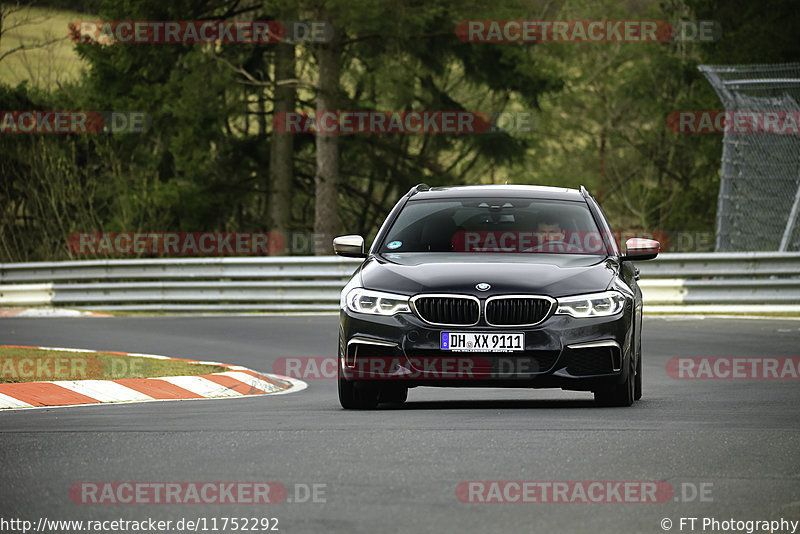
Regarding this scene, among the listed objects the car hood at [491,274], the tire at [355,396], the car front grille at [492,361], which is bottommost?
the tire at [355,396]

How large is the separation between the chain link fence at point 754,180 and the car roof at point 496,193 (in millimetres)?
13935

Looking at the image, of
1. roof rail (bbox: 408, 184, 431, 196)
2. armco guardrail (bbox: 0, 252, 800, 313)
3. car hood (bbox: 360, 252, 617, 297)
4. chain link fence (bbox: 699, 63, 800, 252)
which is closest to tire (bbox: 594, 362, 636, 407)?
car hood (bbox: 360, 252, 617, 297)

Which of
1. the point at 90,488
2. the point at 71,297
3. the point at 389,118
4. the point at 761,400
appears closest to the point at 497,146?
the point at 389,118

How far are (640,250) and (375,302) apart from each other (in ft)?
7.38

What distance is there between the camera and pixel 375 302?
10.4 metres

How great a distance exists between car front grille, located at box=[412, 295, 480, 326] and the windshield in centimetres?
100

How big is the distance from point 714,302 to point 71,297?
1162cm

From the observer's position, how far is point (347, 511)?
259 inches

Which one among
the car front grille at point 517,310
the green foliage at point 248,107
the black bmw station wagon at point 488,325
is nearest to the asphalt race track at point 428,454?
the black bmw station wagon at point 488,325

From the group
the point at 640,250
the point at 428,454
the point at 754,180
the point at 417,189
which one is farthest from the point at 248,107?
the point at 428,454

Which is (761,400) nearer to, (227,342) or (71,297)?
(227,342)

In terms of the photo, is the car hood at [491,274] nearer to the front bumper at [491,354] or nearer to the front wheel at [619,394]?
the front bumper at [491,354]

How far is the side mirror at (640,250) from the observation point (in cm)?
1145

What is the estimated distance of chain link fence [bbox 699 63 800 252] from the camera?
25.6m
